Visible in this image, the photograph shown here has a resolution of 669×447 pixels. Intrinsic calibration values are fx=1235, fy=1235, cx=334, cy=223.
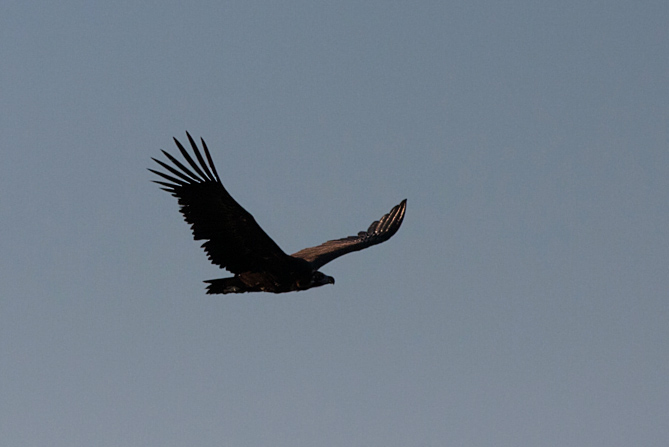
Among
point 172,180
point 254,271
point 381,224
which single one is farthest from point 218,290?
point 381,224

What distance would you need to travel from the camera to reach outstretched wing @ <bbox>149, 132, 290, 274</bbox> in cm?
2323

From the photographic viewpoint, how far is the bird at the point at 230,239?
2328 cm

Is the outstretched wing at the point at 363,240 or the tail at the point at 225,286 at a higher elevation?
the outstretched wing at the point at 363,240

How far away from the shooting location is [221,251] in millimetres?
24281

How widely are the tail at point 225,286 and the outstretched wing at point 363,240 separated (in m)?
2.50

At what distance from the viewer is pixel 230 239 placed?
24.1 metres

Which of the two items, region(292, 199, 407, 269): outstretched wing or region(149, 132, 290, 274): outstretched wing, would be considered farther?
region(292, 199, 407, 269): outstretched wing

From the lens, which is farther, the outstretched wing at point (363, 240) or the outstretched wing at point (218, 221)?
the outstretched wing at point (363, 240)

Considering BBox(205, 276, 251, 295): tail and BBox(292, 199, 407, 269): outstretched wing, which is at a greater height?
BBox(292, 199, 407, 269): outstretched wing

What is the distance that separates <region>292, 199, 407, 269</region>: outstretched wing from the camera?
27.7 meters

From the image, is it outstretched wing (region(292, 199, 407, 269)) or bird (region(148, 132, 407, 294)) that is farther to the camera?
outstretched wing (region(292, 199, 407, 269))

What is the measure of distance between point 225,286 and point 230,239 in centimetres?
127

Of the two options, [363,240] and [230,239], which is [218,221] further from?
[363,240]

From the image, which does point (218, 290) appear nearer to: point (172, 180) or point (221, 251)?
point (221, 251)
